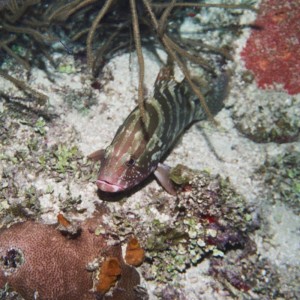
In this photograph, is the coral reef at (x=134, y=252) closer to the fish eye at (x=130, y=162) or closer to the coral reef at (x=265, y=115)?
the fish eye at (x=130, y=162)

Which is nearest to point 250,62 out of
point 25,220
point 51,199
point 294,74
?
point 294,74

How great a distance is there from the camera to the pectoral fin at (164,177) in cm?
412

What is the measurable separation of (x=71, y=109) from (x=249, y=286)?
3.32 m

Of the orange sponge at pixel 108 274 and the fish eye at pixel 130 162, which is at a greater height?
the fish eye at pixel 130 162

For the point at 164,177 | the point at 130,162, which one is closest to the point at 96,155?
the point at 130,162

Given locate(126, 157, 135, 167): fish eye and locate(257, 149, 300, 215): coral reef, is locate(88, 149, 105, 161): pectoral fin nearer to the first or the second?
locate(126, 157, 135, 167): fish eye

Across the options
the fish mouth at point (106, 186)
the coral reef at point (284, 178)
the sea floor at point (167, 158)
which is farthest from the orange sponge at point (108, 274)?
the coral reef at point (284, 178)

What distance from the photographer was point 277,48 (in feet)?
18.1

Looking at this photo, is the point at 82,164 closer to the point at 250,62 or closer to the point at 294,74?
the point at 250,62

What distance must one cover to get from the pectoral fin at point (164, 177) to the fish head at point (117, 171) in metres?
0.37

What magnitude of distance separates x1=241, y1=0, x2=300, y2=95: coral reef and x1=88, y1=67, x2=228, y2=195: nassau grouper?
146cm

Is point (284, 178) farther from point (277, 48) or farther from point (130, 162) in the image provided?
point (130, 162)

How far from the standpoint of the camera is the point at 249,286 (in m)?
4.19

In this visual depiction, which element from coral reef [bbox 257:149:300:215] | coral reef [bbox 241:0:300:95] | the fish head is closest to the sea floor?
coral reef [bbox 257:149:300:215]
